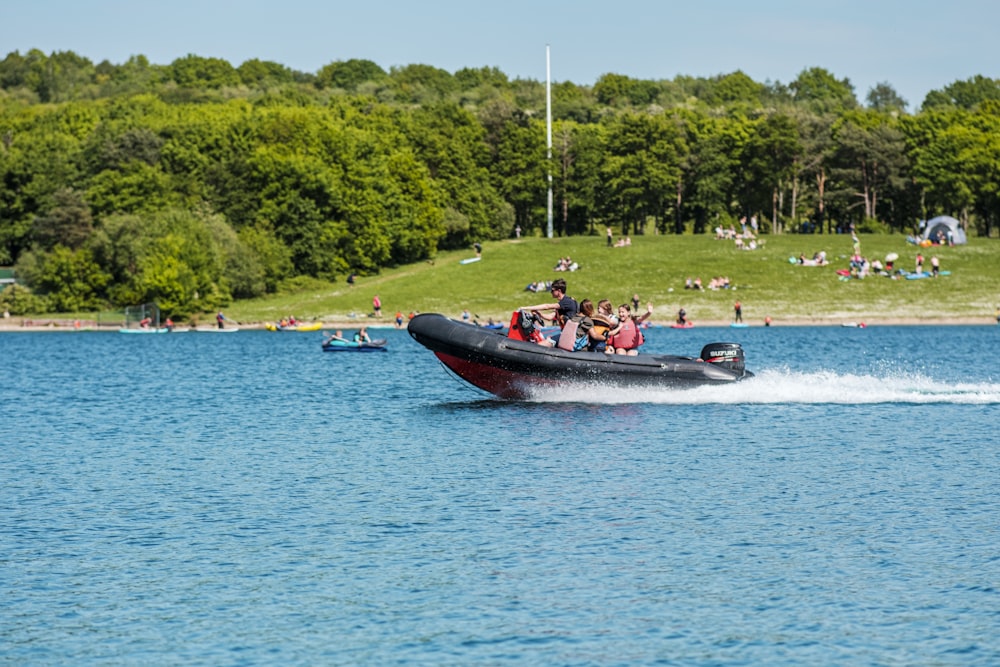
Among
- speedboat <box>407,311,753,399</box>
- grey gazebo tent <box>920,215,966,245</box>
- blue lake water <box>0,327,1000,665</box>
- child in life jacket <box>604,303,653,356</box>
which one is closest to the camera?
blue lake water <box>0,327,1000,665</box>

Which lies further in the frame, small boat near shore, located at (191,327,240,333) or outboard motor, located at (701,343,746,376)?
small boat near shore, located at (191,327,240,333)

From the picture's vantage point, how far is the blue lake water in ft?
52.9

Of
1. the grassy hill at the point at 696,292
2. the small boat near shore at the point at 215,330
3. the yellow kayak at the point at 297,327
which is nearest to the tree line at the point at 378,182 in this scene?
the small boat near shore at the point at 215,330

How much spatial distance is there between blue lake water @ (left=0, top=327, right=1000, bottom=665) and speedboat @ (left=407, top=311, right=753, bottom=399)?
2.59ft

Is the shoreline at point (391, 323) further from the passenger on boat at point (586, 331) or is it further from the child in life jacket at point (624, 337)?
the passenger on boat at point (586, 331)

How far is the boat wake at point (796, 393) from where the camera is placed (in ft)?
119

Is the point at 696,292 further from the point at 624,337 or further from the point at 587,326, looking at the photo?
the point at 587,326

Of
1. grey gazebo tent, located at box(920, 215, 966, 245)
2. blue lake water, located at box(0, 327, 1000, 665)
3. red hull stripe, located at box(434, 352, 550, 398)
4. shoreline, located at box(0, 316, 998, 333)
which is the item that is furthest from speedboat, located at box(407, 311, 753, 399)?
grey gazebo tent, located at box(920, 215, 966, 245)

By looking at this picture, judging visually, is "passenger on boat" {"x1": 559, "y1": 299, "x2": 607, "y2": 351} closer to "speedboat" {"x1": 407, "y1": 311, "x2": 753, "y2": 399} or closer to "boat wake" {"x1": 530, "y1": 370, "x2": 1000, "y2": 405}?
"speedboat" {"x1": 407, "y1": 311, "x2": 753, "y2": 399}

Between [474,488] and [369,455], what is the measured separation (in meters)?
5.41

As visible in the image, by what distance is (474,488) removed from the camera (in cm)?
2545

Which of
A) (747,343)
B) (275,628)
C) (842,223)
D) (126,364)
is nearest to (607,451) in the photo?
(275,628)

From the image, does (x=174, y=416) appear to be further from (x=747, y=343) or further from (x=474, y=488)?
(x=747, y=343)

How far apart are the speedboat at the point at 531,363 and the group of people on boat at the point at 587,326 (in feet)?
1.21
